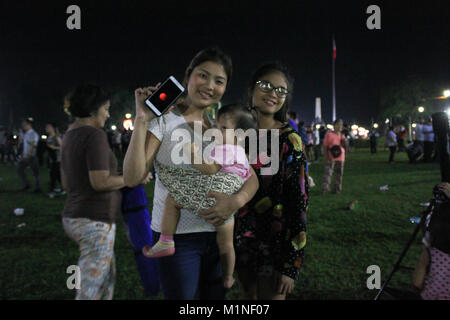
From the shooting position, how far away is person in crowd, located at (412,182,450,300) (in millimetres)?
2033

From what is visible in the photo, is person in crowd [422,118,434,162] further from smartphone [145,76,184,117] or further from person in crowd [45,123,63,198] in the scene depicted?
smartphone [145,76,184,117]

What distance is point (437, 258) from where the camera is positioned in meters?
2.09

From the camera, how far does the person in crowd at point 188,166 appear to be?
1.58m

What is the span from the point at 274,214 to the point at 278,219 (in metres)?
0.04

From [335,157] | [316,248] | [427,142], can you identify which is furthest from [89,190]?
[427,142]

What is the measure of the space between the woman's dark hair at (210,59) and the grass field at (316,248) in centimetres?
266

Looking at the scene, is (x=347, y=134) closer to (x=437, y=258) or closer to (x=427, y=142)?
(x=427, y=142)

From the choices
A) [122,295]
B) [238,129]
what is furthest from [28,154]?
[238,129]

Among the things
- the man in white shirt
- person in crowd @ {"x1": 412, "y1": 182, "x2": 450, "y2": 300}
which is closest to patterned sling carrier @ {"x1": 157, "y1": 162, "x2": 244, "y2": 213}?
person in crowd @ {"x1": 412, "y1": 182, "x2": 450, "y2": 300}

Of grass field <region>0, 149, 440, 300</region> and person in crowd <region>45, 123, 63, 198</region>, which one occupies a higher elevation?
person in crowd <region>45, 123, 63, 198</region>

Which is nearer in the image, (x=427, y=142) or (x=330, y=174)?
(x=330, y=174)

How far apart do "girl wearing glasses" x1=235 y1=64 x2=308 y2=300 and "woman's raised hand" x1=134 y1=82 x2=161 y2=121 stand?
800 mm

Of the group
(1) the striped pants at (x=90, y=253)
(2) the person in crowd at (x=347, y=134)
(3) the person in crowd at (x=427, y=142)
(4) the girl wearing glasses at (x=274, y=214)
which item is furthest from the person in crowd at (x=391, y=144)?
(1) the striped pants at (x=90, y=253)
